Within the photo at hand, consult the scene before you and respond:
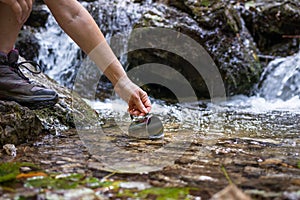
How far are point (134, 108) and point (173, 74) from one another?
3.06 meters

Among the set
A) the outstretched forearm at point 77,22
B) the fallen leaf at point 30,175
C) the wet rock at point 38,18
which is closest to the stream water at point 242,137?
the fallen leaf at point 30,175

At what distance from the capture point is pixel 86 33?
208 cm

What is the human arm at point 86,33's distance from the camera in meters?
2.06

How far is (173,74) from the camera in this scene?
5.21 m

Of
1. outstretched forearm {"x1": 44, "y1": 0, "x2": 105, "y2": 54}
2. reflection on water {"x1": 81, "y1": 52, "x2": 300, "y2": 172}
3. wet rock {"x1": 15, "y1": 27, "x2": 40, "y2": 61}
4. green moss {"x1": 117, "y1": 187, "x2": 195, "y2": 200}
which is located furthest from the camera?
wet rock {"x1": 15, "y1": 27, "x2": 40, "y2": 61}

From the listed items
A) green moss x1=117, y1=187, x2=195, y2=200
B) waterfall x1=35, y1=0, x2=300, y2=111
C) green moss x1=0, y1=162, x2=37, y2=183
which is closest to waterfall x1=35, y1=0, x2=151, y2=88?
waterfall x1=35, y1=0, x2=300, y2=111

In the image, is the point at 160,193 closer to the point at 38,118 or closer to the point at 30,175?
→ the point at 30,175

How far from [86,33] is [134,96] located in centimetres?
50

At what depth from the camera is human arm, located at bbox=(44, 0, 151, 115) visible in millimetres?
2061

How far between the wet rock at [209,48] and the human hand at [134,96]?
2.98 metres

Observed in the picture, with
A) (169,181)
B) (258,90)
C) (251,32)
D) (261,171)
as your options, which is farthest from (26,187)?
(251,32)

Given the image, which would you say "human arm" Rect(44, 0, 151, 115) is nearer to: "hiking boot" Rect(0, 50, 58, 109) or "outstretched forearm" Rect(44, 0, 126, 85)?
"outstretched forearm" Rect(44, 0, 126, 85)

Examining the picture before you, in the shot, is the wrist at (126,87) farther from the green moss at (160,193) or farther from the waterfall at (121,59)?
the waterfall at (121,59)

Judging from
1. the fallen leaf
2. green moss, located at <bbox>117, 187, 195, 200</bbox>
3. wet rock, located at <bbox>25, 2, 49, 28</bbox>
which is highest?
wet rock, located at <bbox>25, 2, 49, 28</bbox>
